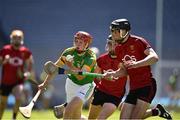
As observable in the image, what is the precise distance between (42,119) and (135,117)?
8.84 m

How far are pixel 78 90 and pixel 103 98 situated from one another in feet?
1.92

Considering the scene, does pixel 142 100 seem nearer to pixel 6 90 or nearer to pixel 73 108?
pixel 73 108

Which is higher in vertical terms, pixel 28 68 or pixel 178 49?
pixel 28 68

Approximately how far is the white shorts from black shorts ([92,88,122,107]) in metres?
0.23

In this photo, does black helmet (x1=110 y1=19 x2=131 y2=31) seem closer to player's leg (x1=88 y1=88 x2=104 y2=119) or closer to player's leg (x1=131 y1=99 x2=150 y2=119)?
player's leg (x1=131 y1=99 x2=150 y2=119)

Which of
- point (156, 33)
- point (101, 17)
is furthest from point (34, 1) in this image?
point (156, 33)

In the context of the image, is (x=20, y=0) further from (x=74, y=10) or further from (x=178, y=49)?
(x=178, y=49)

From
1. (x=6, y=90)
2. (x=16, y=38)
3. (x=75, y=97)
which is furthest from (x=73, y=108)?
(x=6, y=90)

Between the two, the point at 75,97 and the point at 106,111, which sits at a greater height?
the point at 75,97

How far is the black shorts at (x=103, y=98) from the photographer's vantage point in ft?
44.1

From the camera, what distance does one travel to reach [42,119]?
803 inches

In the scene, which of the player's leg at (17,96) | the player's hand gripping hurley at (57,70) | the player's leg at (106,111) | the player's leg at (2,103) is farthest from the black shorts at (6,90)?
the player's hand gripping hurley at (57,70)

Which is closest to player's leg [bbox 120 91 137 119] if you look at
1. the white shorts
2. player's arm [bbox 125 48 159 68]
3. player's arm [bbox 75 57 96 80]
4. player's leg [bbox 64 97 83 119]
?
player's arm [bbox 125 48 159 68]

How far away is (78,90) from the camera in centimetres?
1322
